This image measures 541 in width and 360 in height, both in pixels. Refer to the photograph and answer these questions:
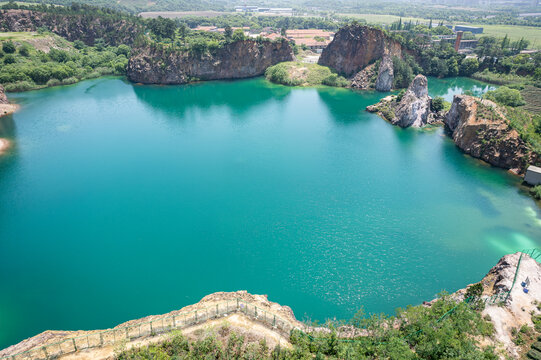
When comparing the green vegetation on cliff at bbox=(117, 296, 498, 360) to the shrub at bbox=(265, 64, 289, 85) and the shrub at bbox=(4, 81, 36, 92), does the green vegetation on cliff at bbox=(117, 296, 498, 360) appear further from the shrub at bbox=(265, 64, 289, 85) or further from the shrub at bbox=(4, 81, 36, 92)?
the shrub at bbox=(4, 81, 36, 92)

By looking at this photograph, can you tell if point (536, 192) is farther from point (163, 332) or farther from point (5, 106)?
point (5, 106)

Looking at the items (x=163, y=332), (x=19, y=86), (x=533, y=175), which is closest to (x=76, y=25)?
(x=19, y=86)

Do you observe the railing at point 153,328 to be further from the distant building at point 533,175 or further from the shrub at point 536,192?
the distant building at point 533,175

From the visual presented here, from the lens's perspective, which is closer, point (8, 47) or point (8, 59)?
point (8, 59)

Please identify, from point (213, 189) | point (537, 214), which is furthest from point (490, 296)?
point (213, 189)

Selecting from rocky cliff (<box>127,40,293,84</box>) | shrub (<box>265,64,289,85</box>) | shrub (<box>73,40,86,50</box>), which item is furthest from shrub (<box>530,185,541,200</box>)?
shrub (<box>73,40,86,50</box>)

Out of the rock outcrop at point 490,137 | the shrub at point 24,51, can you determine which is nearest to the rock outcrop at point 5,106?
the shrub at point 24,51
